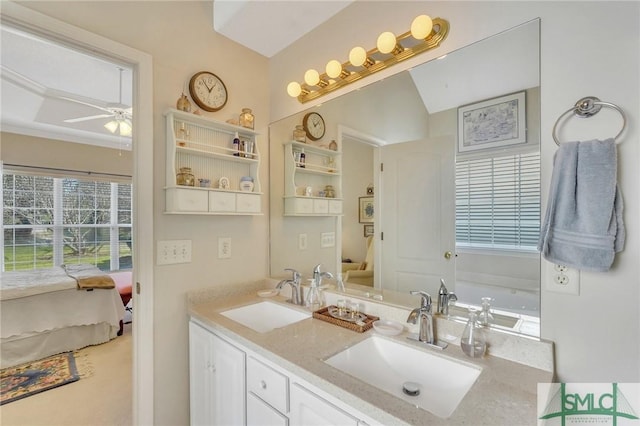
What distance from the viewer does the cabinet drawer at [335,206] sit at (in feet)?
5.57

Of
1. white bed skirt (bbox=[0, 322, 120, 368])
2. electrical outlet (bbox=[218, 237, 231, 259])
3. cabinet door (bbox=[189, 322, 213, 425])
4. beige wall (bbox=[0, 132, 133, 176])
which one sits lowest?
white bed skirt (bbox=[0, 322, 120, 368])

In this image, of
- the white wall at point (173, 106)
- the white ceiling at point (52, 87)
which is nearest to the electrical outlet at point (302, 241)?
the white wall at point (173, 106)

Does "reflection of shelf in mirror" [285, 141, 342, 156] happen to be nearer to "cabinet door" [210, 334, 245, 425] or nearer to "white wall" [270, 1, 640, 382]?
"white wall" [270, 1, 640, 382]

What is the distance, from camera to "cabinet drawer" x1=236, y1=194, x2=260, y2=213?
1.74 m

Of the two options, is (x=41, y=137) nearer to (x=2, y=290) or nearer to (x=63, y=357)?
(x=2, y=290)

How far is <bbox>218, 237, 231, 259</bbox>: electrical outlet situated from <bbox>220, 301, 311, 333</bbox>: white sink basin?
13.6 inches

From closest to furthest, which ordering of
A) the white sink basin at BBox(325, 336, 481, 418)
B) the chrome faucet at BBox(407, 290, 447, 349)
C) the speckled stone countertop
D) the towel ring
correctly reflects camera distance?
the speckled stone countertop
the towel ring
the white sink basin at BBox(325, 336, 481, 418)
the chrome faucet at BBox(407, 290, 447, 349)

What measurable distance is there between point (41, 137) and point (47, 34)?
4.27 m

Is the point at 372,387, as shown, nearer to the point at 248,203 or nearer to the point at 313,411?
the point at 313,411

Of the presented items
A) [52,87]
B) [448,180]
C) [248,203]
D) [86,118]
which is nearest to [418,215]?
[448,180]

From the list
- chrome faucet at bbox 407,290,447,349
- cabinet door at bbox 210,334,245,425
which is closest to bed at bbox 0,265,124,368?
cabinet door at bbox 210,334,245,425

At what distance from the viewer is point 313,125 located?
183 cm

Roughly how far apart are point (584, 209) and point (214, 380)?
1653mm

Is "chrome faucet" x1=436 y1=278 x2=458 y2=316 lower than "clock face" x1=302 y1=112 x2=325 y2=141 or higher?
lower
